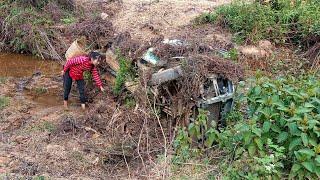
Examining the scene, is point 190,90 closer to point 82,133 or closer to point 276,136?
point 276,136

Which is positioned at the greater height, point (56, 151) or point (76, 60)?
point (76, 60)

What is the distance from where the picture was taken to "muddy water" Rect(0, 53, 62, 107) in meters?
8.45

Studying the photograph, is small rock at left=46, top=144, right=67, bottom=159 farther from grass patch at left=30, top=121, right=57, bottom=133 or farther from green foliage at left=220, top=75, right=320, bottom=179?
green foliage at left=220, top=75, right=320, bottom=179

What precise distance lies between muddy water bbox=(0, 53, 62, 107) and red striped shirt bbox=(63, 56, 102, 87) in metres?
0.72

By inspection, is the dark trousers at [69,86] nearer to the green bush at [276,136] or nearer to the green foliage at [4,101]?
the green foliage at [4,101]

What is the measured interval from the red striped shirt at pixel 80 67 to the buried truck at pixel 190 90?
137 centimetres

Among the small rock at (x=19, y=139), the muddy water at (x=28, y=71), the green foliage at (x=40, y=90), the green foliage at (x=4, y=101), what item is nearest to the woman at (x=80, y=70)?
the muddy water at (x=28, y=71)

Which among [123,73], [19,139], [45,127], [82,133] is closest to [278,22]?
[123,73]

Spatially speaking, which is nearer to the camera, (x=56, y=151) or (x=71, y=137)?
(x=56, y=151)

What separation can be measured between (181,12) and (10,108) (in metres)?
4.55

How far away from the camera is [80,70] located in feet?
25.9

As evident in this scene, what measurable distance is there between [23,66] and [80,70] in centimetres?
259

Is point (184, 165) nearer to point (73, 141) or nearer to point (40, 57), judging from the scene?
point (73, 141)

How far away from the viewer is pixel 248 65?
28.5 feet
